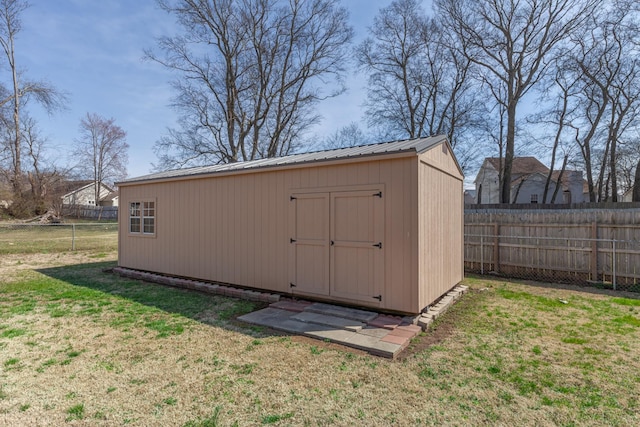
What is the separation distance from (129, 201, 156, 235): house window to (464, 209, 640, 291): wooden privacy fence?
7696 millimetres

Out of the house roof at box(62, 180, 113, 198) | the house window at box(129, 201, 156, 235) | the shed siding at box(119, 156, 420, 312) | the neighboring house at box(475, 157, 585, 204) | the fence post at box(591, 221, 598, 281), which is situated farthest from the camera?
the house roof at box(62, 180, 113, 198)

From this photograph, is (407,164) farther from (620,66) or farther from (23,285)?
(620,66)

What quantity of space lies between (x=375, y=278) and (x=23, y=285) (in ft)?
22.5

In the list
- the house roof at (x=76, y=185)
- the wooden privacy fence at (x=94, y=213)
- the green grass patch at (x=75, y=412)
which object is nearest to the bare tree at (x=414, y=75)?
the green grass patch at (x=75, y=412)

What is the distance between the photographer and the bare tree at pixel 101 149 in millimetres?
28922

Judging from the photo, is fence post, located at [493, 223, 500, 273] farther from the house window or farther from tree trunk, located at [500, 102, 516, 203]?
tree trunk, located at [500, 102, 516, 203]

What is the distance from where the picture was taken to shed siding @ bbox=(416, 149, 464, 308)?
4.38 metres

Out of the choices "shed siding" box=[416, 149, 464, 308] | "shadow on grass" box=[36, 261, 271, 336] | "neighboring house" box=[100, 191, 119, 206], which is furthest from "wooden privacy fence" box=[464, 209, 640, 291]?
"neighboring house" box=[100, 191, 119, 206]

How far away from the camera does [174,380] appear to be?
280 cm

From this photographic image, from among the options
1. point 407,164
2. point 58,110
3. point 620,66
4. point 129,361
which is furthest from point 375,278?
point 58,110

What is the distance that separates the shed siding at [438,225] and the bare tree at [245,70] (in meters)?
13.7

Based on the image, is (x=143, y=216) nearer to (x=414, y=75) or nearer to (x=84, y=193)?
(x=414, y=75)

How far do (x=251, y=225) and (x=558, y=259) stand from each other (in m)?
6.59

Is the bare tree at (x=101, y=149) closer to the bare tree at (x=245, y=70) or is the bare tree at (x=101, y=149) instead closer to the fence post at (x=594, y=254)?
the bare tree at (x=245, y=70)
